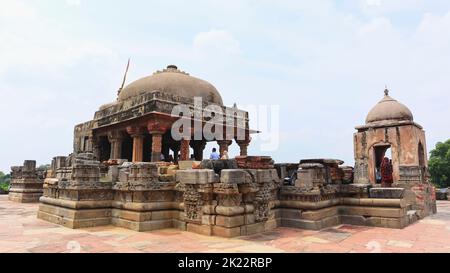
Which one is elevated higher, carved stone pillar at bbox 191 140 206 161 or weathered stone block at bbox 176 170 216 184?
carved stone pillar at bbox 191 140 206 161

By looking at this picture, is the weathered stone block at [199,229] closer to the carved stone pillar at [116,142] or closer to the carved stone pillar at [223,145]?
the carved stone pillar at [223,145]

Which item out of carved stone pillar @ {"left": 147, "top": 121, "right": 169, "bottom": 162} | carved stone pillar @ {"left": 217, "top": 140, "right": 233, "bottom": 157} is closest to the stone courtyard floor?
carved stone pillar @ {"left": 147, "top": 121, "right": 169, "bottom": 162}

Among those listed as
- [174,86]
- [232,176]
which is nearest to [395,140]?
[232,176]

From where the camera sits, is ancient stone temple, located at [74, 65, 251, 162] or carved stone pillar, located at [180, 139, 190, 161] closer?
ancient stone temple, located at [74, 65, 251, 162]

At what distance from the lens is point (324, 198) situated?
7.19 metres

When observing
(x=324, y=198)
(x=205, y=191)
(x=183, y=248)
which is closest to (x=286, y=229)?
(x=324, y=198)

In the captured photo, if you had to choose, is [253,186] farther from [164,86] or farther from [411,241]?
[164,86]

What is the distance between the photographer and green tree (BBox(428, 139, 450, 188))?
27.9 meters

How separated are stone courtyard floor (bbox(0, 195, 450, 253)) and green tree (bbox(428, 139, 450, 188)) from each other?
25666 millimetres

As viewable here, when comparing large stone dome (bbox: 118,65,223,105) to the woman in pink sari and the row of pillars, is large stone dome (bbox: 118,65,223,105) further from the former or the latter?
the woman in pink sari

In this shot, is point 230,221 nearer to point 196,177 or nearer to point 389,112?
point 196,177

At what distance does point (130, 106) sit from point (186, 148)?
3238 millimetres

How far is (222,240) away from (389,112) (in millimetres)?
9262

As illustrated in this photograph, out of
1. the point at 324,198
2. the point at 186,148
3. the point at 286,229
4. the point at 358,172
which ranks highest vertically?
the point at 186,148
